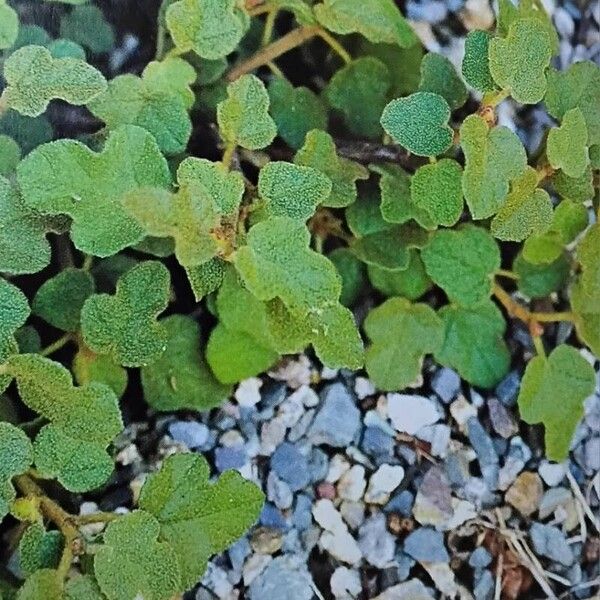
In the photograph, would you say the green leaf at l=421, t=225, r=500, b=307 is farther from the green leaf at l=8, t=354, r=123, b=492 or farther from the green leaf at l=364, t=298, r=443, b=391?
the green leaf at l=8, t=354, r=123, b=492

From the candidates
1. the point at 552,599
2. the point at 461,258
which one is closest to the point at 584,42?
the point at 461,258

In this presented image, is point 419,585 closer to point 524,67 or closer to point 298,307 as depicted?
point 298,307

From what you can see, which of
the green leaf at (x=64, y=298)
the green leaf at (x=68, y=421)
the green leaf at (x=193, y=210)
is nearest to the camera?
the green leaf at (x=193, y=210)

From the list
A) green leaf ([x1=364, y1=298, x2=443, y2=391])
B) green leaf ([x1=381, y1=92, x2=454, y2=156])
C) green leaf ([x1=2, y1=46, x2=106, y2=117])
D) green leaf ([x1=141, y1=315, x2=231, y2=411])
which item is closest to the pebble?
green leaf ([x1=364, y1=298, x2=443, y2=391])

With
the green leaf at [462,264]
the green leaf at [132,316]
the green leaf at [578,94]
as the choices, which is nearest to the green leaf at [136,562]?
the green leaf at [132,316]

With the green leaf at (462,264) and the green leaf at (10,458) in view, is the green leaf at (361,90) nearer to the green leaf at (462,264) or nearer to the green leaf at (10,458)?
the green leaf at (462,264)

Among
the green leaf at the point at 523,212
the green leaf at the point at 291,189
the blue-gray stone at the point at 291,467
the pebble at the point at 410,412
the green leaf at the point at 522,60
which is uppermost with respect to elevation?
the green leaf at the point at 522,60
